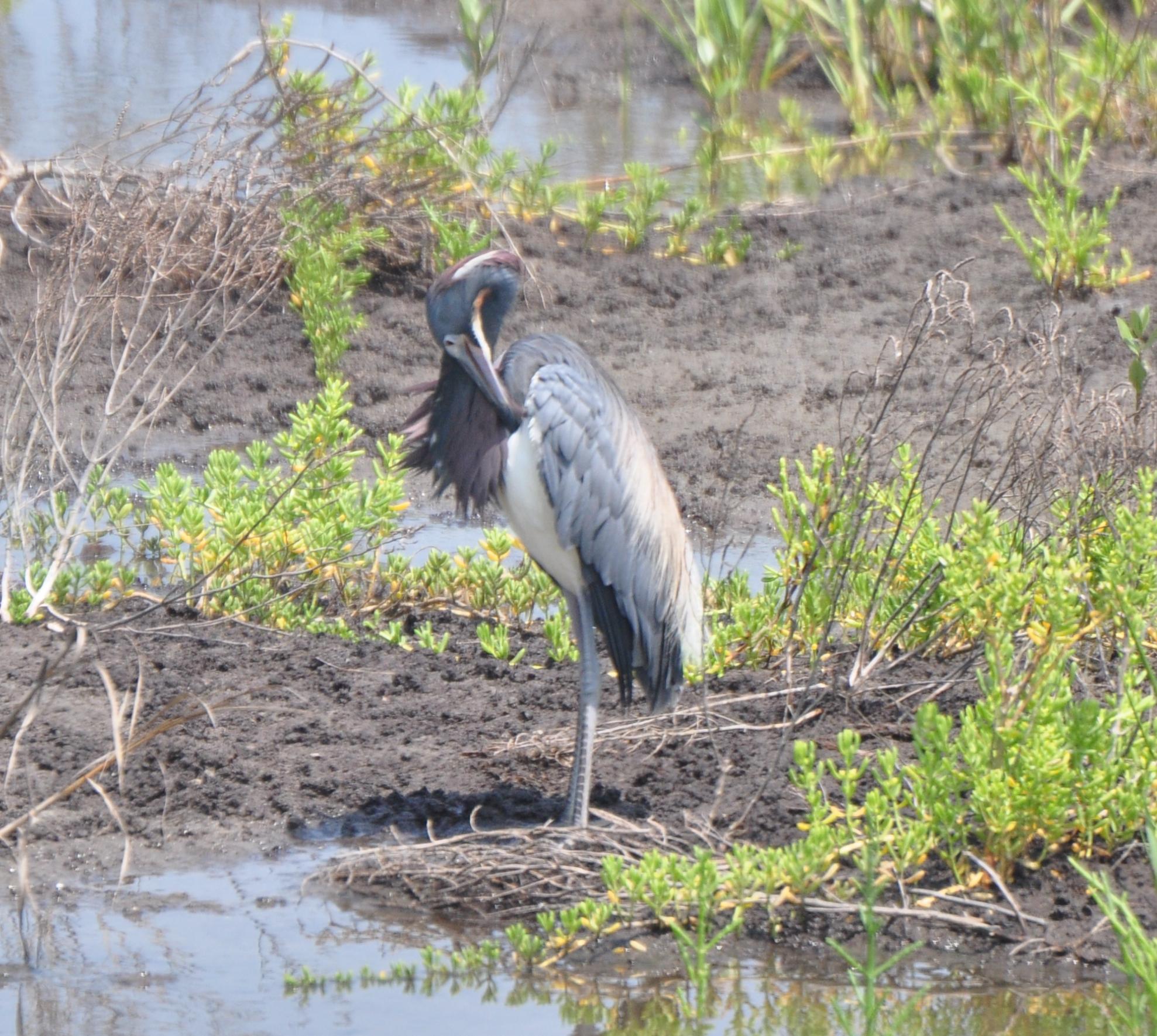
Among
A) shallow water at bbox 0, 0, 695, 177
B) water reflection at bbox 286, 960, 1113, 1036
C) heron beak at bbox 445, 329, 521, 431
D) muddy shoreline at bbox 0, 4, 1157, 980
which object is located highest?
shallow water at bbox 0, 0, 695, 177

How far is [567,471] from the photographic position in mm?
4074

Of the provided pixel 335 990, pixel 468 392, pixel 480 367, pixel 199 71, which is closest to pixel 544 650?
pixel 468 392

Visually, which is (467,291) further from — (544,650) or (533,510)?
(544,650)

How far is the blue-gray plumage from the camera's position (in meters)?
4.01

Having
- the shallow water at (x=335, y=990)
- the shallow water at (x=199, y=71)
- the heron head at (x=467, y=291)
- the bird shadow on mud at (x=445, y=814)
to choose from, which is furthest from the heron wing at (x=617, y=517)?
the shallow water at (x=199, y=71)

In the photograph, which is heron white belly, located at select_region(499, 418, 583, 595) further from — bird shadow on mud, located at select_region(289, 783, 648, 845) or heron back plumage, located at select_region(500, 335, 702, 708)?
bird shadow on mud, located at select_region(289, 783, 648, 845)

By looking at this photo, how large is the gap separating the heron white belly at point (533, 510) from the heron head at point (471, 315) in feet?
0.21

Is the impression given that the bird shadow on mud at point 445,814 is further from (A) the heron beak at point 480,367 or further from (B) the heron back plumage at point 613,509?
(A) the heron beak at point 480,367

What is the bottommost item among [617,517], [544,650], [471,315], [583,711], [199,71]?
[544,650]

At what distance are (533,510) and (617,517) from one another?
0.21 meters

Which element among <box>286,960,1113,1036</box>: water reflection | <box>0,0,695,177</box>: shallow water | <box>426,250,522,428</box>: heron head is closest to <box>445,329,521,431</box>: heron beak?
<box>426,250,522,428</box>: heron head

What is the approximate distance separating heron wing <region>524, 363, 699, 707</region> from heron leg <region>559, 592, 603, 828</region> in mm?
45

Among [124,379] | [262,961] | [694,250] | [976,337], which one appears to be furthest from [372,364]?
[262,961]

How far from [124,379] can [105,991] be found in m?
4.33
